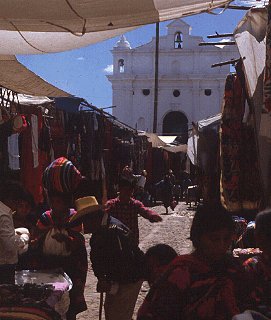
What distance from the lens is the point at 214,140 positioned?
9.29 metres

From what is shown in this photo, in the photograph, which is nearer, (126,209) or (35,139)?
(126,209)

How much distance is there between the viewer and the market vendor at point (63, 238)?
14.1 feet

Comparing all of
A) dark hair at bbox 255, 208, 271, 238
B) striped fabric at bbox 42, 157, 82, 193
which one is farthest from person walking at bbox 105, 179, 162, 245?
dark hair at bbox 255, 208, 271, 238

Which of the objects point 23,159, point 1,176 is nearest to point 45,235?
point 1,176

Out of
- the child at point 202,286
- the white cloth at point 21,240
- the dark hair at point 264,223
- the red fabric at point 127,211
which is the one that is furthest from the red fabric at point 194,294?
the red fabric at point 127,211

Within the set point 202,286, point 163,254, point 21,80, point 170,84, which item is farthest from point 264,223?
point 170,84

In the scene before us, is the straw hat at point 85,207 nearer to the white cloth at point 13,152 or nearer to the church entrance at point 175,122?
the white cloth at point 13,152

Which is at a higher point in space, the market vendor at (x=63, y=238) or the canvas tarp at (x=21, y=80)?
the canvas tarp at (x=21, y=80)

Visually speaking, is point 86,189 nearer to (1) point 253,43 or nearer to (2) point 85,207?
(2) point 85,207

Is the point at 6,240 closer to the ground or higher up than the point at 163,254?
higher up

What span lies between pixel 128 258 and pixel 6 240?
1127 mm

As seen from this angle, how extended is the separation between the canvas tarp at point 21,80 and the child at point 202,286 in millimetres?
4454

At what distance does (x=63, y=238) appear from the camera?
4363 millimetres

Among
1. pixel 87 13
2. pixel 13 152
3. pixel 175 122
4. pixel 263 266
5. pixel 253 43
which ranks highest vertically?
pixel 87 13
